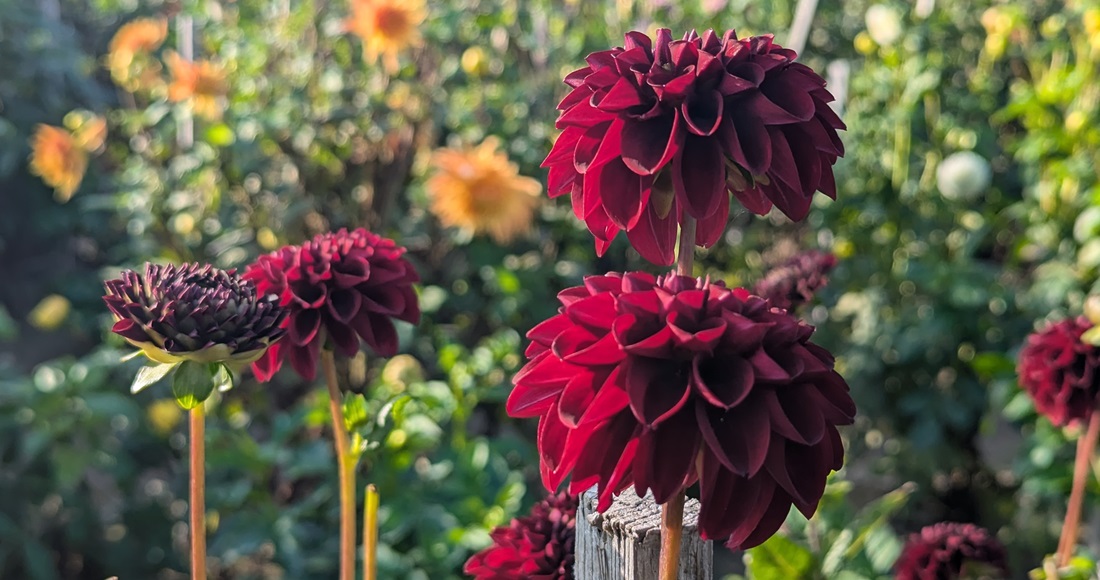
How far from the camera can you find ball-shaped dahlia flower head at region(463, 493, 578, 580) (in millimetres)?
749

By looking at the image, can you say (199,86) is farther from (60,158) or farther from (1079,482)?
(1079,482)

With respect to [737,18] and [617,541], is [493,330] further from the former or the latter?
[617,541]

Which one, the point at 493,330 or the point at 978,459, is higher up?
the point at 493,330

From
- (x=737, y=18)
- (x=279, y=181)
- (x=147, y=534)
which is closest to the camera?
(x=147, y=534)

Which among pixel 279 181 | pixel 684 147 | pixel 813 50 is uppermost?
pixel 813 50

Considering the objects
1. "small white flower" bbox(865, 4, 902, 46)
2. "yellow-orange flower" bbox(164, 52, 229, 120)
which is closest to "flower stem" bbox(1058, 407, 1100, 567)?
"small white flower" bbox(865, 4, 902, 46)

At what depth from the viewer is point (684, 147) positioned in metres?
0.59

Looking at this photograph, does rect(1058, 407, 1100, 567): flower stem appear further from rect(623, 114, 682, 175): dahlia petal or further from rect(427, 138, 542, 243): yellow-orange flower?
rect(427, 138, 542, 243): yellow-orange flower

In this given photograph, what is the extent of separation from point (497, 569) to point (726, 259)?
→ 182 cm

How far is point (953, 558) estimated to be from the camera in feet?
3.78

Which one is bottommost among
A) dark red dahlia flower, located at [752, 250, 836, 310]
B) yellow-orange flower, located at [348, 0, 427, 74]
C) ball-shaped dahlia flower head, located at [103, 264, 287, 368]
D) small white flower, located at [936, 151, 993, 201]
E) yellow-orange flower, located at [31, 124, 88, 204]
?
ball-shaped dahlia flower head, located at [103, 264, 287, 368]

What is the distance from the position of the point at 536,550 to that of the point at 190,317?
1.06 ft

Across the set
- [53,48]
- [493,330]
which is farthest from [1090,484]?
[53,48]

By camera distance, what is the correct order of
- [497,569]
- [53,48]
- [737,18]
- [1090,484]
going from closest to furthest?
[497,569], [1090,484], [737,18], [53,48]
